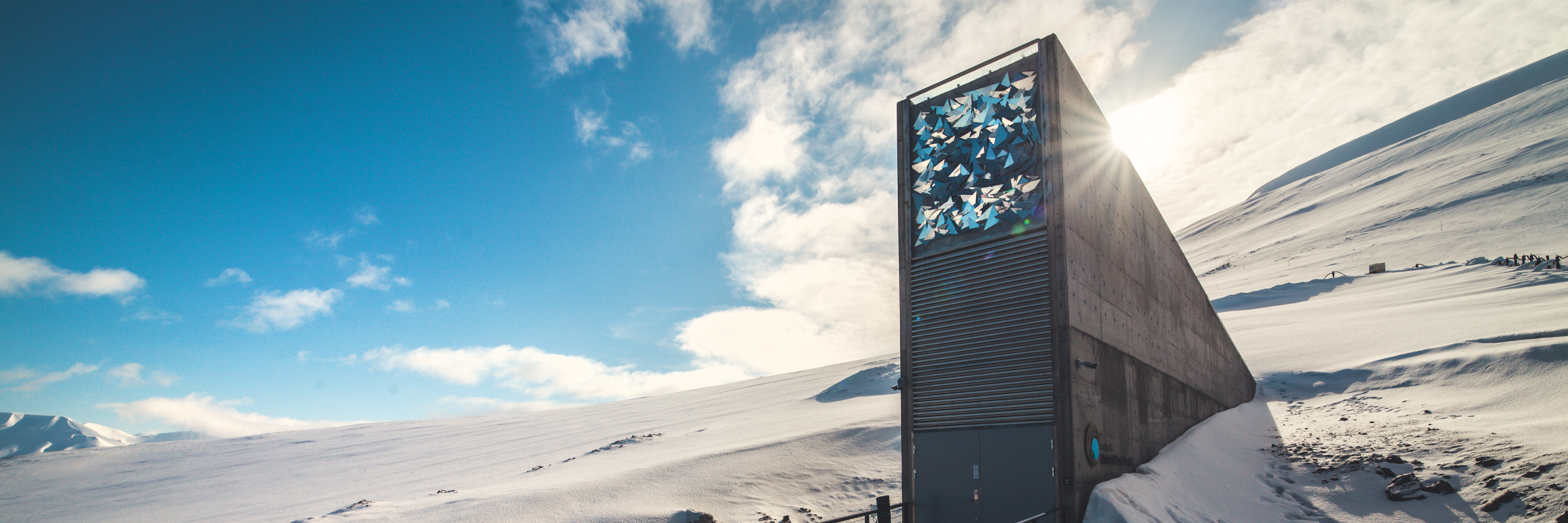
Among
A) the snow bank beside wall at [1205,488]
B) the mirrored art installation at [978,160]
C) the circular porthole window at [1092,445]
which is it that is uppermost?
the mirrored art installation at [978,160]

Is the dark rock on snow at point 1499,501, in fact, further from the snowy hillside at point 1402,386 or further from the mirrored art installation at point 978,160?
the mirrored art installation at point 978,160

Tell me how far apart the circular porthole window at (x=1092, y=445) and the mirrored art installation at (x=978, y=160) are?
3184 millimetres

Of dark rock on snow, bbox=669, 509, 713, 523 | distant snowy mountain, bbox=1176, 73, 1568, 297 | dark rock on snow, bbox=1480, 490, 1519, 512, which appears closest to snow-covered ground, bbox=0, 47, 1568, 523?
dark rock on snow, bbox=1480, 490, 1519, 512

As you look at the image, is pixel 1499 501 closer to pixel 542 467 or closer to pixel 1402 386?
pixel 1402 386

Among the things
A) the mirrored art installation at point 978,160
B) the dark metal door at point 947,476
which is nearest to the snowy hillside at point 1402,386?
the dark metal door at point 947,476

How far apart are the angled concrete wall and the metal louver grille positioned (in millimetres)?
389

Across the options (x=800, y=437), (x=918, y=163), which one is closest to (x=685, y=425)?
(x=800, y=437)

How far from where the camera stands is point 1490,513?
914 centimetres

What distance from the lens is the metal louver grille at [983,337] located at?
33.3 ft

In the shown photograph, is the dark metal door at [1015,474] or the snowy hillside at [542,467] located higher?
the dark metal door at [1015,474]

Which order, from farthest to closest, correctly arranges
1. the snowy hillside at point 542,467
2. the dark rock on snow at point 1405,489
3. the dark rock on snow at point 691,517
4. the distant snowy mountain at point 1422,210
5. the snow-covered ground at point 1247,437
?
the distant snowy mountain at point 1422,210, the snowy hillside at point 542,467, the dark rock on snow at point 691,517, the snow-covered ground at point 1247,437, the dark rock on snow at point 1405,489

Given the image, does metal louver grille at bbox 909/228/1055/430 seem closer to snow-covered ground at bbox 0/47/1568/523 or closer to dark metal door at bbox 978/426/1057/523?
dark metal door at bbox 978/426/1057/523

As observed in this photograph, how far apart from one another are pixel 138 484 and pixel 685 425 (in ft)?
118

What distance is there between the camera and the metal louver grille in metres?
10.2
